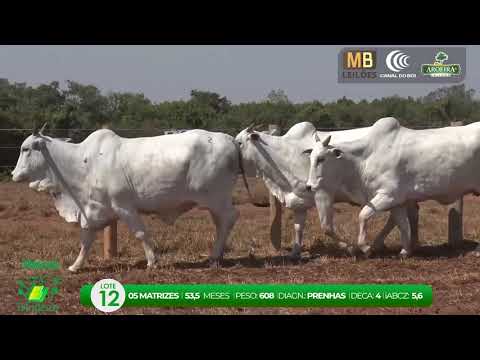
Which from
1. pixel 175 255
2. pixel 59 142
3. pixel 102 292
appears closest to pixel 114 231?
pixel 175 255

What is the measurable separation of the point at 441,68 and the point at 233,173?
8.74 feet

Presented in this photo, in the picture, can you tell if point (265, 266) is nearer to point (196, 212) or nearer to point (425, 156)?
point (425, 156)

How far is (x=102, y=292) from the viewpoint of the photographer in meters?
6.16

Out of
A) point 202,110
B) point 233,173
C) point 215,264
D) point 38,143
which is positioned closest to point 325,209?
point 233,173

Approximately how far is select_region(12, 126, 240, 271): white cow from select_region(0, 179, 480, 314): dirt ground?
0.57 m

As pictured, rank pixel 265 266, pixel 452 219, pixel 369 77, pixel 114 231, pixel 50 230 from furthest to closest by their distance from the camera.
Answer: pixel 50 230, pixel 452 219, pixel 114 231, pixel 265 266, pixel 369 77

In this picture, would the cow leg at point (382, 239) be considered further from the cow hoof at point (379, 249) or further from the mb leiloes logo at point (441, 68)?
the mb leiloes logo at point (441, 68)

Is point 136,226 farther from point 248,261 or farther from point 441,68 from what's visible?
point 441,68

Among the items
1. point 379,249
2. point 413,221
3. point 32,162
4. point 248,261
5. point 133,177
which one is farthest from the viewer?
point 413,221

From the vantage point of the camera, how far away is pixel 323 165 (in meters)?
8.83

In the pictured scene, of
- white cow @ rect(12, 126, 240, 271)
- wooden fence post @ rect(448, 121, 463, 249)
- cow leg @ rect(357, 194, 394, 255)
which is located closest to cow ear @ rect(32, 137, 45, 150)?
white cow @ rect(12, 126, 240, 271)

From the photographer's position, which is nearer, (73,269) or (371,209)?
(73,269)

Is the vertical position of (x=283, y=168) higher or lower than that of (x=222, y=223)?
higher

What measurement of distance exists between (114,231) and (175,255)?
0.86m
